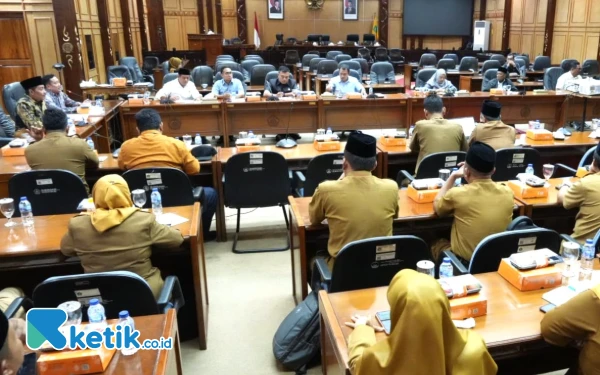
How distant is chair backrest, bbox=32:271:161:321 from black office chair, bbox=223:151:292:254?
6.30 ft

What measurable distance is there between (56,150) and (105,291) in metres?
2.11

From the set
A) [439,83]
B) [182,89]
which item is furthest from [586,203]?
[182,89]

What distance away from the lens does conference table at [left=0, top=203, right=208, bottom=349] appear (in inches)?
102

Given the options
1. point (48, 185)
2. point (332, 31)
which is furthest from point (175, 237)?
point (332, 31)

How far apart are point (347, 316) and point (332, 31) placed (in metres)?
16.0

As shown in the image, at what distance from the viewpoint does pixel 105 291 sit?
2.01m

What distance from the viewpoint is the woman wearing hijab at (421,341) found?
1.22 metres

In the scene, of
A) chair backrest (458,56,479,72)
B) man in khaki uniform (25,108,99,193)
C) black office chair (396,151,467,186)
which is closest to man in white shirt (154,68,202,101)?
man in khaki uniform (25,108,99,193)

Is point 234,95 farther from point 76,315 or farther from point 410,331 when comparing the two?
point 410,331

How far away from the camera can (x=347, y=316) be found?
1856 mm

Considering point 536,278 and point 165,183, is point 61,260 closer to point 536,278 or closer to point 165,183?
point 165,183

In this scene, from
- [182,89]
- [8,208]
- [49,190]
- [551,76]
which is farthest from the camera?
[551,76]

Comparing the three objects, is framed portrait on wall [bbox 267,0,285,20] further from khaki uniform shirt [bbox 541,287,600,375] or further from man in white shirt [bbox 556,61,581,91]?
khaki uniform shirt [bbox 541,287,600,375]

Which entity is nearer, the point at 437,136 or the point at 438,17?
the point at 437,136
